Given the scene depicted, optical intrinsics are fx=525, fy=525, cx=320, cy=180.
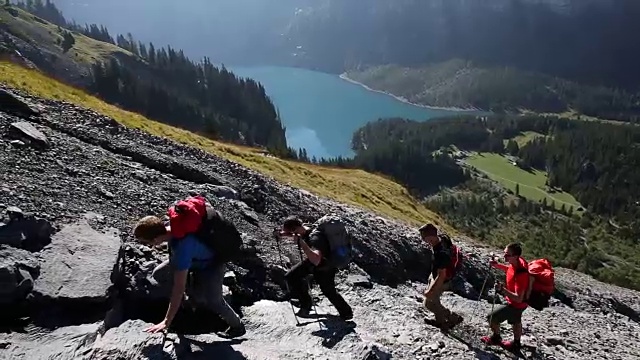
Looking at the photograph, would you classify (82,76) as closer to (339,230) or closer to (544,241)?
(544,241)

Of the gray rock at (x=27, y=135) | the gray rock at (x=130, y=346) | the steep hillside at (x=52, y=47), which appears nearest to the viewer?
the gray rock at (x=130, y=346)

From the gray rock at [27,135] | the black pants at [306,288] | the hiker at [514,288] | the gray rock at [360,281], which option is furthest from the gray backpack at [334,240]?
the gray rock at [27,135]

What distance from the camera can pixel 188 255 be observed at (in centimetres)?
799

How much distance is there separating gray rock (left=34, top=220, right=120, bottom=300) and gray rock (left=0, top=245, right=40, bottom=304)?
17 centimetres

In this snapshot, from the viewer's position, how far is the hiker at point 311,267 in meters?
10.1

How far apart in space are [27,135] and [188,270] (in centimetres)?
952

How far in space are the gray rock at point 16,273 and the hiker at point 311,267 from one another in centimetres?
439

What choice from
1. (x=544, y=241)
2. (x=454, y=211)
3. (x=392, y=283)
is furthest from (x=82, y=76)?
(x=392, y=283)

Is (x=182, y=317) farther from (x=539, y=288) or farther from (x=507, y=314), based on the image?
(x=539, y=288)

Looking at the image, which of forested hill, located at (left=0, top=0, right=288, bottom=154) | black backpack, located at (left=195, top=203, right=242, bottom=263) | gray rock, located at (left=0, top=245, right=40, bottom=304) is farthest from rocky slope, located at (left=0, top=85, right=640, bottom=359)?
forested hill, located at (left=0, top=0, right=288, bottom=154)

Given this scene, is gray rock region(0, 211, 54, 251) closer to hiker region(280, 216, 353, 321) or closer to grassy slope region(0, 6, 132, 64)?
hiker region(280, 216, 353, 321)

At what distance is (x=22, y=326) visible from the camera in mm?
8125

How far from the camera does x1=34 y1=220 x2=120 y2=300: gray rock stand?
342 inches

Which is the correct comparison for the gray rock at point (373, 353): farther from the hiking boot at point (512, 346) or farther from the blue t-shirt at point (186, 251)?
the hiking boot at point (512, 346)
